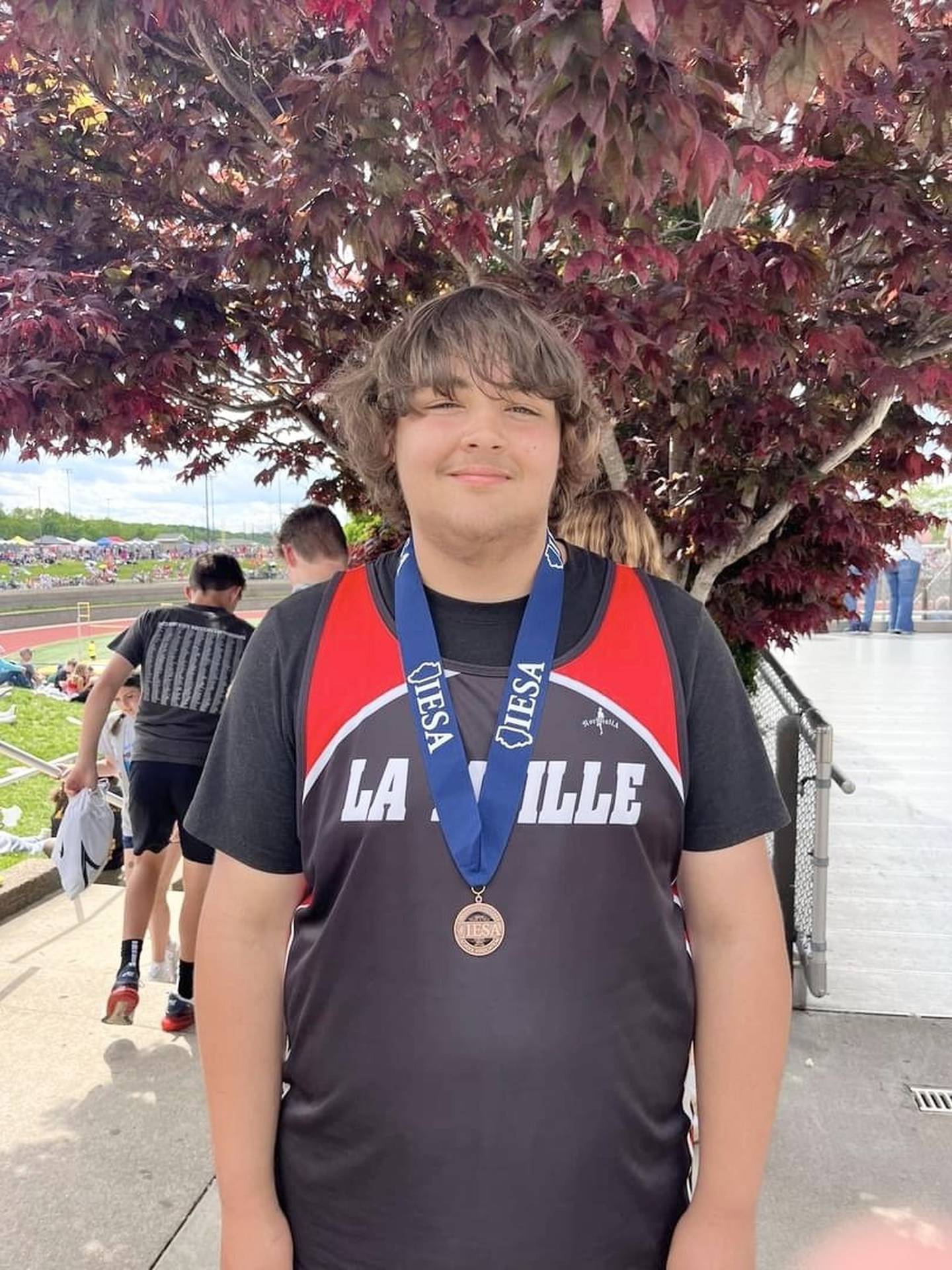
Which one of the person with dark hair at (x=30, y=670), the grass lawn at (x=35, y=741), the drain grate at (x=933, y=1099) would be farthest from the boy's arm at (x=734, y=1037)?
the person with dark hair at (x=30, y=670)

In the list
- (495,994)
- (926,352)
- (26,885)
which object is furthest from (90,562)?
(495,994)

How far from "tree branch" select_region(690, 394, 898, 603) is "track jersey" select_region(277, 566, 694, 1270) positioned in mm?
2791

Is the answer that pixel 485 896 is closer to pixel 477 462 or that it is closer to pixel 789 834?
pixel 477 462

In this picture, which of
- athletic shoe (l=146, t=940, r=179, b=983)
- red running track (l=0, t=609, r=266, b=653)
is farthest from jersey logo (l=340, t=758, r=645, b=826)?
red running track (l=0, t=609, r=266, b=653)

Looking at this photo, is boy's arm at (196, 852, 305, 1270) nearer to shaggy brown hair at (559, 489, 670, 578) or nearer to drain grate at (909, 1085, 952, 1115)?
shaggy brown hair at (559, 489, 670, 578)

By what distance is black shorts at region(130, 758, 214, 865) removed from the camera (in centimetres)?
370

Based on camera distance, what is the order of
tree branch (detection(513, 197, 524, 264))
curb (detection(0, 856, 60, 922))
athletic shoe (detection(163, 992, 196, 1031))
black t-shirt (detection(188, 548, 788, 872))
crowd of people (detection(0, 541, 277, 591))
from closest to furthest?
black t-shirt (detection(188, 548, 788, 872)) → tree branch (detection(513, 197, 524, 264)) → athletic shoe (detection(163, 992, 196, 1031)) → curb (detection(0, 856, 60, 922)) → crowd of people (detection(0, 541, 277, 591))

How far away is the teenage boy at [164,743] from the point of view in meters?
3.65

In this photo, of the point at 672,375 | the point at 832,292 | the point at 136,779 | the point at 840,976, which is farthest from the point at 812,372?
the point at 136,779

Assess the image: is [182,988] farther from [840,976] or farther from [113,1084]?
[840,976]

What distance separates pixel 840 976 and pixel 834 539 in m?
2.02

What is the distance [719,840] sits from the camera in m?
1.25

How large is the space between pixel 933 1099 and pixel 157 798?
3.14 m

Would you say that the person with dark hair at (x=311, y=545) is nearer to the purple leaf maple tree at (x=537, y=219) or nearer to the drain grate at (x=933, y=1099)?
the purple leaf maple tree at (x=537, y=219)
